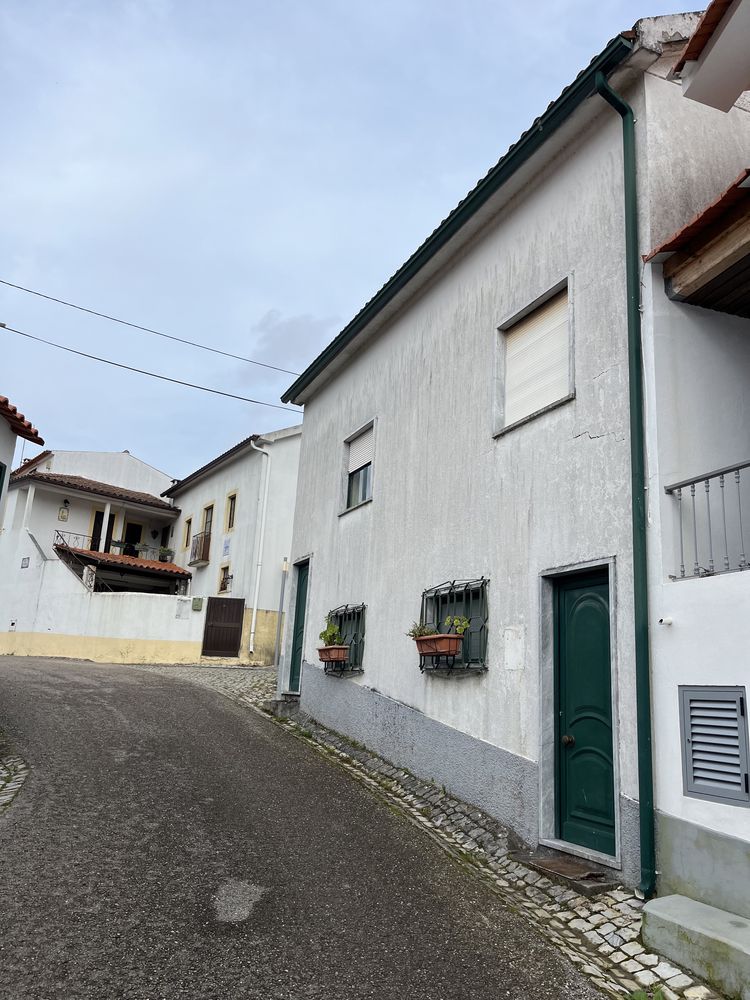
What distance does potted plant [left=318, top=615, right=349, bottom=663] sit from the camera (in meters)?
10.4

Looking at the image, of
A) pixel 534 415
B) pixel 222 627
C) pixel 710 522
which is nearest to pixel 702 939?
pixel 710 522

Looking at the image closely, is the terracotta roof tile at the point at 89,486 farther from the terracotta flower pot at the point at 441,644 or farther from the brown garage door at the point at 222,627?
the terracotta flower pot at the point at 441,644

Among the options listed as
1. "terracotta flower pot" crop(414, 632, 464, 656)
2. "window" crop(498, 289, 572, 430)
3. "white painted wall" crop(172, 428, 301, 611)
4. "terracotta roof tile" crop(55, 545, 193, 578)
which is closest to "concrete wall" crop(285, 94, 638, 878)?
"window" crop(498, 289, 572, 430)

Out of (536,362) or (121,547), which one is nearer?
(536,362)

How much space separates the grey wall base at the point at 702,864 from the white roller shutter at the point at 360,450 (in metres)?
6.88

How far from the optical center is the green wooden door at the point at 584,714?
19.1ft

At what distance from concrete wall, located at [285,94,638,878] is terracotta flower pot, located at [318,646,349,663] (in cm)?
35

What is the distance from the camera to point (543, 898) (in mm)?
5516

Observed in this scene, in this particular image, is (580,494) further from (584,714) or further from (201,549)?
(201,549)

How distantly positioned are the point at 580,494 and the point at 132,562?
23.0 metres

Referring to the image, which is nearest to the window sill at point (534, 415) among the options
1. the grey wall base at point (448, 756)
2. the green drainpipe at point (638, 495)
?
the green drainpipe at point (638, 495)

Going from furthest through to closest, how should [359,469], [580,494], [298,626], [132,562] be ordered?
1. [132,562]
2. [298,626]
3. [359,469]
4. [580,494]

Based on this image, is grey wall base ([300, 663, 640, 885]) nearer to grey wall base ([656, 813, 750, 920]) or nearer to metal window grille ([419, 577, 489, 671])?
grey wall base ([656, 813, 750, 920])

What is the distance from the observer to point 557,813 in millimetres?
6230
